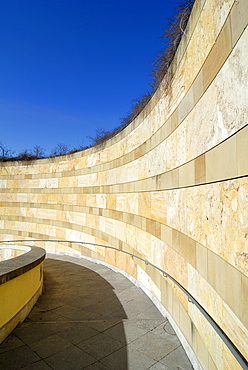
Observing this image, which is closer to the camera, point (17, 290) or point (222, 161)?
point (222, 161)

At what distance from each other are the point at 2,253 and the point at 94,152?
5.42 m

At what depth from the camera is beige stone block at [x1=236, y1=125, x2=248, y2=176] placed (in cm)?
191

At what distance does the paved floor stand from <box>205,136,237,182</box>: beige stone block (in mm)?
2175

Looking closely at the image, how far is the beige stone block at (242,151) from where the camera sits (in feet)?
6.26

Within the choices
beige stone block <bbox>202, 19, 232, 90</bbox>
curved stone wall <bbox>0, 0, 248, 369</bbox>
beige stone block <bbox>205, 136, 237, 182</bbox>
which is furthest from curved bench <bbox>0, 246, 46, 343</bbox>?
beige stone block <bbox>202, 19, 232, 90</bbox>

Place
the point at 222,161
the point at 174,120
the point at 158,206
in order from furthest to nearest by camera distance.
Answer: the point at 158,206 → the point at 174,120 → the point at 222,161

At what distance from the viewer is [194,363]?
117 inches

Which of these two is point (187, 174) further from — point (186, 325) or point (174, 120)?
point (186, 325)

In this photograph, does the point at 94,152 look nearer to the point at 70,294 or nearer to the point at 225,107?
the point at 70,294

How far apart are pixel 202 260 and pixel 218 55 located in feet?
6.46

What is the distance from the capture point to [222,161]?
7.64 feet

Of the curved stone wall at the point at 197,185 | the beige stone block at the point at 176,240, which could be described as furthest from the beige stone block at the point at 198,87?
the beige stone block at the point at 176,240

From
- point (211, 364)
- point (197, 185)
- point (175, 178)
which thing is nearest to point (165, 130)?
point (175, 178)

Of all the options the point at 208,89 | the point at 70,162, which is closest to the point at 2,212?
the point at 70,162
